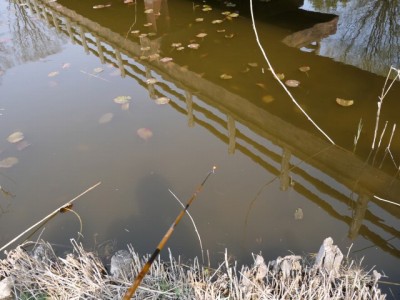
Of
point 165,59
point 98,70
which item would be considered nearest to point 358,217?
point 165,59

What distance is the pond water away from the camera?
240 centimetres

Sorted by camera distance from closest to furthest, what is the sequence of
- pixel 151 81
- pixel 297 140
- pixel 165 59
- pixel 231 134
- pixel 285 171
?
pixel 285 171 < pixel 297 140 < pixel 231 134 < pixel 151 81 < pixel 165 59

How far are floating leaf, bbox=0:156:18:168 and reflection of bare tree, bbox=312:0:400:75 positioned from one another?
155 inches

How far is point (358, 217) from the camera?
2309 millimetres

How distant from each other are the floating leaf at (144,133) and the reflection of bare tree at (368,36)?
268 cm

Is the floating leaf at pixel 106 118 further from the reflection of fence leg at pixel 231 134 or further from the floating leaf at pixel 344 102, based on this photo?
the floating leaf at pixel 344 102

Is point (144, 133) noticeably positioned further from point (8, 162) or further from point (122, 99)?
point (8, 162)

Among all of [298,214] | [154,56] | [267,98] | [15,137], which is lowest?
[298,214]

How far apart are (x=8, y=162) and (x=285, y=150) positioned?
2610mm

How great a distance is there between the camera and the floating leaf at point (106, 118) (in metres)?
3.67

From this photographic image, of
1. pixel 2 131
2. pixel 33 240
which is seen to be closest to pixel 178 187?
pixel 33 240

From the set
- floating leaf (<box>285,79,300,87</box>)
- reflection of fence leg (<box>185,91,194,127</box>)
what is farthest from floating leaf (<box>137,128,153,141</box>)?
floating leaf (<box>285,79,300,87</box>)

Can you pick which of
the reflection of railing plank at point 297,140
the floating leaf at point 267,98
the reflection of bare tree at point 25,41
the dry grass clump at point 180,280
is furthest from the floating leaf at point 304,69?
the reflection of bare tree at point 25,41

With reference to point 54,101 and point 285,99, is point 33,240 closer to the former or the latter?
point 54,101
